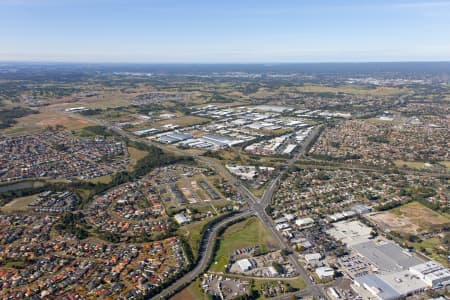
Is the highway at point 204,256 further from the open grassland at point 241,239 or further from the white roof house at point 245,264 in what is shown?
the white roof house at point 245,264

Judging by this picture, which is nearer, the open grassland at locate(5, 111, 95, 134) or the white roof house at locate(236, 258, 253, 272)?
the white roof house at locate(236, 258, 253, 272)

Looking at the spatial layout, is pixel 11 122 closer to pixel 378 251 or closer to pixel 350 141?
pixel 350 141

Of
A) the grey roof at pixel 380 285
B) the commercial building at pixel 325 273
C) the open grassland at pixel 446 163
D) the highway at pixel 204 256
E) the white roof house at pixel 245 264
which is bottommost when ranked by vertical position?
the highway at pixel 204 256

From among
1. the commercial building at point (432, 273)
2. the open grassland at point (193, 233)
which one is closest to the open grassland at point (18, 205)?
the open grassland at point (193, 233)

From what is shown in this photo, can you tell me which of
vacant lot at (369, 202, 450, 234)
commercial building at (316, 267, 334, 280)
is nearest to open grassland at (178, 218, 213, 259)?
commercial building at (316, 267, 334, 280)

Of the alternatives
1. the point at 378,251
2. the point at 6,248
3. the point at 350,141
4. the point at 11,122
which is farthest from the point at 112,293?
the point at 11,122

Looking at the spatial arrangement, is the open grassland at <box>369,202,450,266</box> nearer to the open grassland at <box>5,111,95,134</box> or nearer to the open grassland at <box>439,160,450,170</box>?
the open grassland at <box>439,160,450,170</box>
